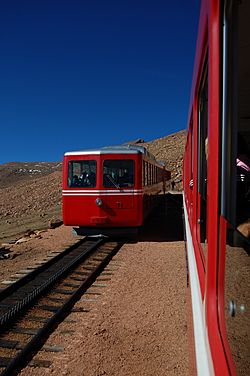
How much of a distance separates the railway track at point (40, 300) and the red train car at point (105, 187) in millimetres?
1447

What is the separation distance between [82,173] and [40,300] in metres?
5.67

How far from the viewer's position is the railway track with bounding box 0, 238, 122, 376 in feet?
15.1

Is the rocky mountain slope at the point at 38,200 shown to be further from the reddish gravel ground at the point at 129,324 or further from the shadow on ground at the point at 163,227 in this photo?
the reddish gravel ground at the point at 129,324

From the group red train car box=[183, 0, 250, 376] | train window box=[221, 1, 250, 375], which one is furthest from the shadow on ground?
train window box=[221, 1, 250, 375]

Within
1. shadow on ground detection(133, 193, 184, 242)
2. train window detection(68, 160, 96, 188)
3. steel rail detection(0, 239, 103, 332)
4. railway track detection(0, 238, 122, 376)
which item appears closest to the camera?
railway track detection(0, 238, 122, 376)

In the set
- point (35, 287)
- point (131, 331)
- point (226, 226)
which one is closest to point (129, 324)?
point (131, 331)

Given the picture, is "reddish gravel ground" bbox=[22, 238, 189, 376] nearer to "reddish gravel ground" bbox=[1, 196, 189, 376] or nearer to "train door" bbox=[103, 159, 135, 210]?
"reddish gravel ground" bbox=[1, 196, 189, 376]

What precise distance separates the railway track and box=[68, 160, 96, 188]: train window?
7.33 ft

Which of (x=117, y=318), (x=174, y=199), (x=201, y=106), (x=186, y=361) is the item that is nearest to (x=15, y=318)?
(x=117, y=318)

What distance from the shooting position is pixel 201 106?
10.2 feet

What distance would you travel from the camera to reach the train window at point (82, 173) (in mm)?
11398

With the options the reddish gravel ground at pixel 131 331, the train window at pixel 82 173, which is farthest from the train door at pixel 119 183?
the reddish gravel ground at pixel 131 331

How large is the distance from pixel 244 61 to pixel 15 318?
188 inches

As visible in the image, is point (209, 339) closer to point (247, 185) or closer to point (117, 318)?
point (247, 185)
